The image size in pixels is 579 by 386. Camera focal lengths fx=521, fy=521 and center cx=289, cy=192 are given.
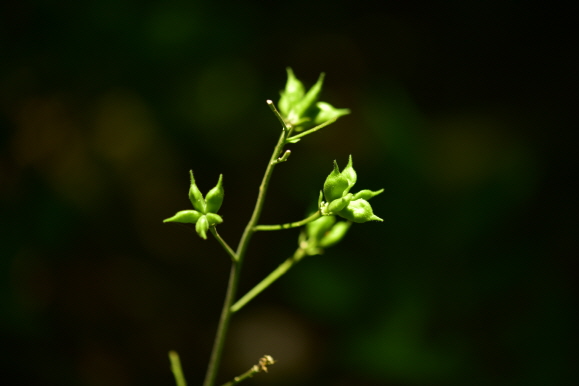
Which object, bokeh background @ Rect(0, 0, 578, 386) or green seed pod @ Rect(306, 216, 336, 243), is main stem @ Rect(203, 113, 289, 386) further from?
bokeh background @ Rect(0, 0, 578, 386)

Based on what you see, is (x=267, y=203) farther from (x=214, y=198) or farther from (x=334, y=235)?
(x=214, y=198)

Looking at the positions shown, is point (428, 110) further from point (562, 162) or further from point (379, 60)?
point (562, 162)

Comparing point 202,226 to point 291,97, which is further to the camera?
point 291,97

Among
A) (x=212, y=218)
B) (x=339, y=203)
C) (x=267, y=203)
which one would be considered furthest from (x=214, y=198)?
(x=267, y=203)

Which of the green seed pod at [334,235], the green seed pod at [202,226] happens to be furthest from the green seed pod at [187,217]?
the green seed pod at [334,235]

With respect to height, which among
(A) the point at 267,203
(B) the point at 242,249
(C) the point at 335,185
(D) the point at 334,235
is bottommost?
(A) the point at 267,203

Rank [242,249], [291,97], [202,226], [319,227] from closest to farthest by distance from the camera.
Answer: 1. [202,226]
2. [242,249]
3. [291,97]
4. [319,227]

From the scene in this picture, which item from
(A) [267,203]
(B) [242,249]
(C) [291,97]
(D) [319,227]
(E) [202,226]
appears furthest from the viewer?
(A) [267,203]

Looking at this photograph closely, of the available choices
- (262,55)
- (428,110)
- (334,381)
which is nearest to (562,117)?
(428,110)
